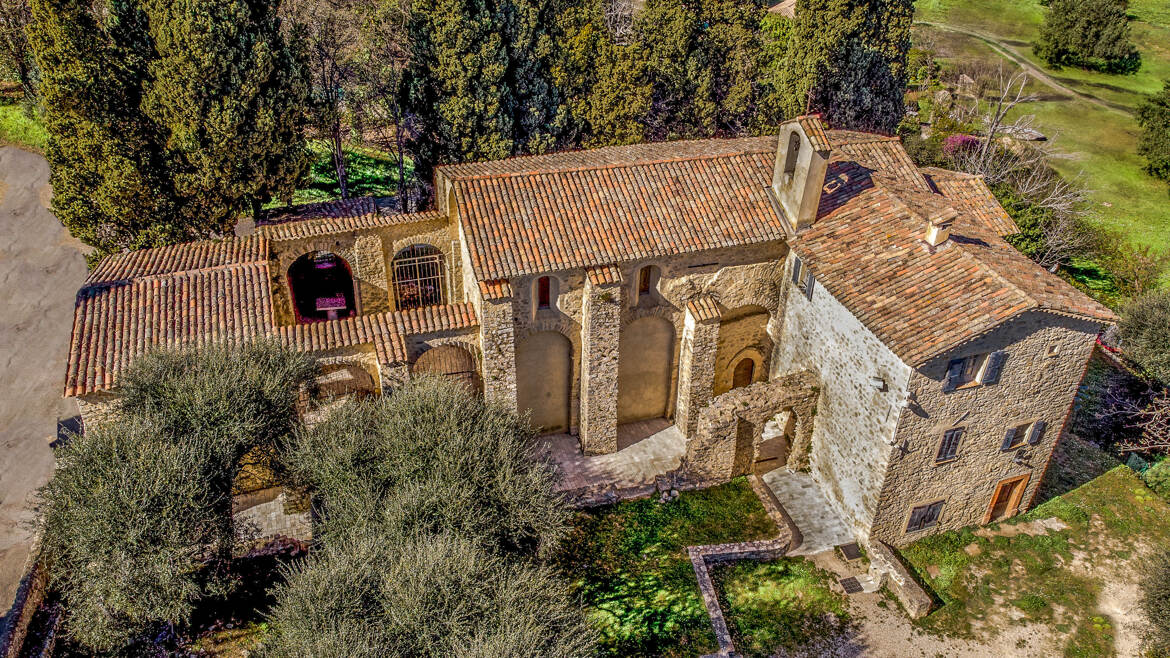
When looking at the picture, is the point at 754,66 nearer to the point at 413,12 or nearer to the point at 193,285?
the point at 413,12

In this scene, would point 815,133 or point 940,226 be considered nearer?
point 940,226

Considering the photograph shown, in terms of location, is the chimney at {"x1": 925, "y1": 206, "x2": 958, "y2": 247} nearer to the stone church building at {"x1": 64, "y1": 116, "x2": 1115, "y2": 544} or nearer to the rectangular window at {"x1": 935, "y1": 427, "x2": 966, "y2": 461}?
the stone church building at {"x1": 64, "y1": 116, "x2": 1115, "y2": 544}

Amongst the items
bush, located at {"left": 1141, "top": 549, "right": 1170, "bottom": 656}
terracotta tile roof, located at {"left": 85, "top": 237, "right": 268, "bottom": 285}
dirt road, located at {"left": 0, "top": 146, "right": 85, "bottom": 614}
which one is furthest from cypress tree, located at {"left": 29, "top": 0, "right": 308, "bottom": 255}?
bush, located at {"left": 1141, "top": 549, "right": 1170, "bottom": 656}

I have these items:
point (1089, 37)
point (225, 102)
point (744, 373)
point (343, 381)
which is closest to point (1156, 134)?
point (1089, 37)

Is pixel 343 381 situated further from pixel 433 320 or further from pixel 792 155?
pixel 792 155

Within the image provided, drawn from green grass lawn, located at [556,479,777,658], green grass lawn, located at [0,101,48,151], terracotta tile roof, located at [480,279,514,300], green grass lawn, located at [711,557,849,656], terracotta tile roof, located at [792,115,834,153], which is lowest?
green grass lawn, located at [711,557,849,656]

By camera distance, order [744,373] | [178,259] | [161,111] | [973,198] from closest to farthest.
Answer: [178,259], [973,198], [744,373], [161,111]

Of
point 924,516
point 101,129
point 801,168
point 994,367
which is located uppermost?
point 801,168

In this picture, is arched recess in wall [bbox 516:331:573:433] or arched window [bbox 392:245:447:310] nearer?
arched recess in wall [bbox 516:331:573:433]
